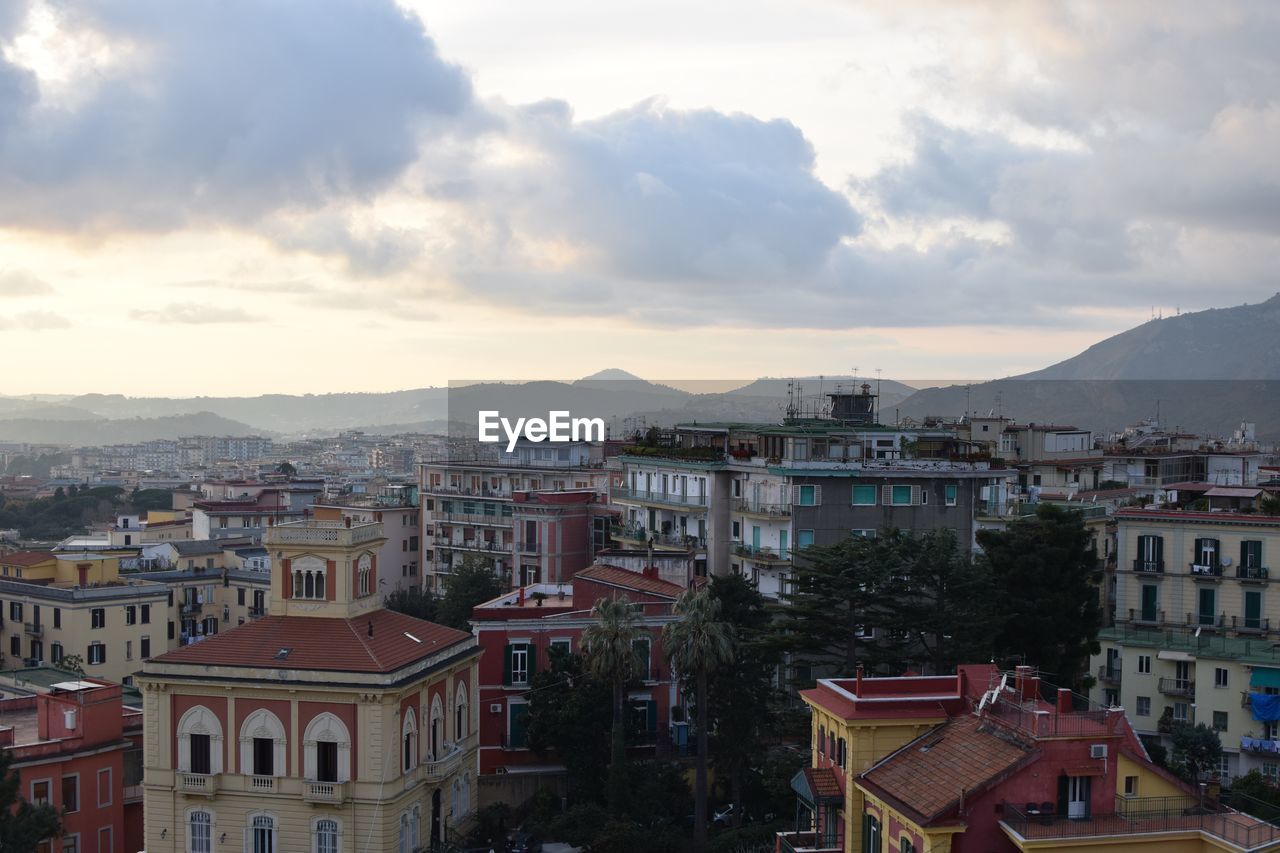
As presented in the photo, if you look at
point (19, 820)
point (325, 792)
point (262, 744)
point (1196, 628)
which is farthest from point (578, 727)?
point (1196, 628)

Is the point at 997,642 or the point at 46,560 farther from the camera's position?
the point at 46,560

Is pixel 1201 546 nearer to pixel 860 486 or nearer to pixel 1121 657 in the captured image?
pixel 1121 657

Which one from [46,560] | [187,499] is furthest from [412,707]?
[187,499]

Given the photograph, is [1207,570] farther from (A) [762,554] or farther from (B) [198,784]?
(B) [198,784]

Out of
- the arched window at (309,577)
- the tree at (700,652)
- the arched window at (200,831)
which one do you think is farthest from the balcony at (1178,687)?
the arched window at (200,831)

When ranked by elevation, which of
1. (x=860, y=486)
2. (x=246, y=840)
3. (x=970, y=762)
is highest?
(x=860, y=486)
